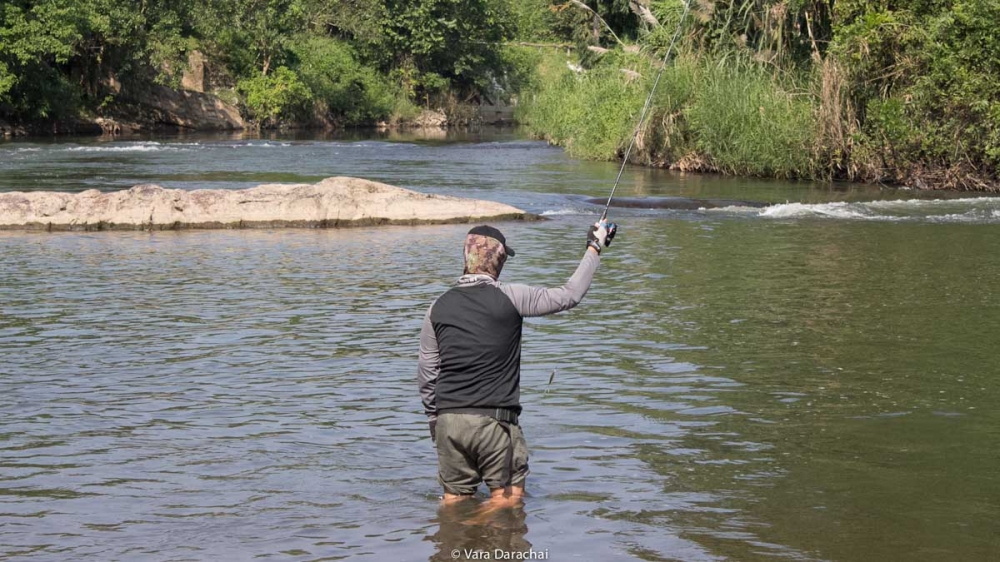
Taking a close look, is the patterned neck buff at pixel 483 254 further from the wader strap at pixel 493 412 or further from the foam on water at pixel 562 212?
the foam on water at pixel 562 212

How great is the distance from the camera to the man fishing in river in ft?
19.9

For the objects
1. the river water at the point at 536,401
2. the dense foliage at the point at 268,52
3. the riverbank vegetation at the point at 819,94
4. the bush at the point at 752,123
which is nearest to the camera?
the river water at the point at 536,401

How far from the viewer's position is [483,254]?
6.09m

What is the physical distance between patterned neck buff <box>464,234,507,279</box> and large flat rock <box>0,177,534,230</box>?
49.5ft

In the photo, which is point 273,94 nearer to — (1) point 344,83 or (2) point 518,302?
(1) point 344,83

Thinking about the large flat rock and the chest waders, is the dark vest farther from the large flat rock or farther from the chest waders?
the large flat rock

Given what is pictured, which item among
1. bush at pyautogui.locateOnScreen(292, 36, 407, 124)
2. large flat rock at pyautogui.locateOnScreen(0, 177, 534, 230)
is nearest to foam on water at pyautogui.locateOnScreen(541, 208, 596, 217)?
large flat rock at pyautogui.locateOnScreen(0, 177, 534, 230)

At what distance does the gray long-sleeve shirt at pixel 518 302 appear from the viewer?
6078 millimetres

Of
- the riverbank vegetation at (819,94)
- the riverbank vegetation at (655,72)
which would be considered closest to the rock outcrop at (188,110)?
the riverbank vegetation at (655,72)

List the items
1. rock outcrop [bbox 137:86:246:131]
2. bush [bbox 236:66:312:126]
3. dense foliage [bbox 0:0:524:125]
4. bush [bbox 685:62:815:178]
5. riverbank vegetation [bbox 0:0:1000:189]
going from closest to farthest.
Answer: riverbank vegetation [bbox 0:0:1000:189] < bush [bbox 685:62:815:178] < dense foliage [bbox 0:0:524:125] < rock outcrop [bbox 137:86:246:131] < bush [bbox 236:66:312:126]

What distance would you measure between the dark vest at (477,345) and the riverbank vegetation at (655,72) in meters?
5.73

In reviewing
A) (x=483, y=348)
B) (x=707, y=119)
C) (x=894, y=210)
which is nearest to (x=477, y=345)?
(x=483, y=348)

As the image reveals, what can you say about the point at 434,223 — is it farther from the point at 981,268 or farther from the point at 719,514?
the point at 719,514

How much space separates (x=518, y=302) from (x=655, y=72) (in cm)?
2911
